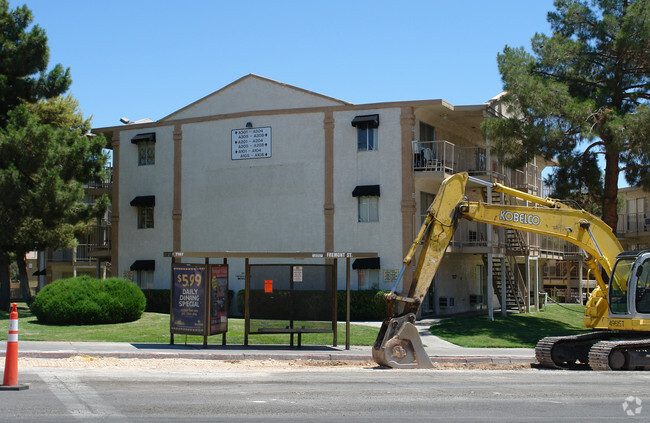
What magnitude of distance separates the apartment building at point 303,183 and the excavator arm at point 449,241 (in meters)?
12.5

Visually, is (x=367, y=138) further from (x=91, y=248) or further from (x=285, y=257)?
(x=91, y=248)

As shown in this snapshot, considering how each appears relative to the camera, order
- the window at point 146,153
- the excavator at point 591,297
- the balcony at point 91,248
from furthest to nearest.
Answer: the balcony at point 91,248
the window at point 146,153
the excavator at point 591,297

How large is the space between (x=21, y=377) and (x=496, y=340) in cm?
1508

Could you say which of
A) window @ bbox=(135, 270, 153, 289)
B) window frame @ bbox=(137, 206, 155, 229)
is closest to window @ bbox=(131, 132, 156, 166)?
window frame @ bbox=(137, 206, 155, 229)

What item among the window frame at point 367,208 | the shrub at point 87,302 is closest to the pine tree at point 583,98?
the window frame at point 367,208

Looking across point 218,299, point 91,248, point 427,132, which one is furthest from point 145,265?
point 218,299

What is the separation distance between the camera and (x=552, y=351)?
55.5ft

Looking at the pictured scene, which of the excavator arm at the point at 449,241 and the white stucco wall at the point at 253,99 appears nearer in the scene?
the excavator arm at the point at 449,241

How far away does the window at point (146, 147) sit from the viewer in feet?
117

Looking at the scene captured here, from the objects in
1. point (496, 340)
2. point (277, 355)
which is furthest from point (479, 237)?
point (277, 355)

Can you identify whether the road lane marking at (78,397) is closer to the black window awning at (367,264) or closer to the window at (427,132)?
the black window awning at (367,264)

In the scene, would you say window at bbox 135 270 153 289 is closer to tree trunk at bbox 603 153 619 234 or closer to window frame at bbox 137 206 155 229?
window frame at bbox 137 206 155 229

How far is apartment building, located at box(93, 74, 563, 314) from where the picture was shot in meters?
30.9

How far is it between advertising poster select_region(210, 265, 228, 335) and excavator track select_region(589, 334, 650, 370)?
9.21 m
